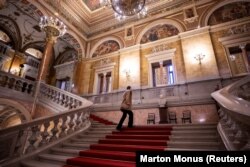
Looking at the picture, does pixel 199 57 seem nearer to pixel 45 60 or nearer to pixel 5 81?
pixel 45 60

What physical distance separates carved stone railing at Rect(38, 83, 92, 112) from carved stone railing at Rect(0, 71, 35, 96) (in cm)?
55

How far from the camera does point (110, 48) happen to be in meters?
12.5

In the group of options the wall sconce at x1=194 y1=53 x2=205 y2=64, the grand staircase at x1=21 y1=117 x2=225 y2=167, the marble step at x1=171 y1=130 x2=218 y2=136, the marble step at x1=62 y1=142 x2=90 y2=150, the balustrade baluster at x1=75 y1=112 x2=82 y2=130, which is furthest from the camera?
the wall sconce at x1=194 y1=53 x2=205 y2=64

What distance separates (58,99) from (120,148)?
18.2 feet

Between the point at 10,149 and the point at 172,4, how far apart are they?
11.6m

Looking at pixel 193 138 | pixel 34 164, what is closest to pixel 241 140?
pixel 193 138

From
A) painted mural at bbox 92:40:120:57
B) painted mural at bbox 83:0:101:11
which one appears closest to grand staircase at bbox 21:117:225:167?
→ painted mural at bbox 92:40:120:57

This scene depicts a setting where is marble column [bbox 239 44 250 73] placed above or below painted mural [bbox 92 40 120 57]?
below

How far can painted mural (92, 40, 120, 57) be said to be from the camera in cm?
1229

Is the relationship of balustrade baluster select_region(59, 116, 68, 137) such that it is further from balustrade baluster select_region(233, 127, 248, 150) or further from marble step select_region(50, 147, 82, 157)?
balustrade baluster select_region(233, 127, 248, 150)

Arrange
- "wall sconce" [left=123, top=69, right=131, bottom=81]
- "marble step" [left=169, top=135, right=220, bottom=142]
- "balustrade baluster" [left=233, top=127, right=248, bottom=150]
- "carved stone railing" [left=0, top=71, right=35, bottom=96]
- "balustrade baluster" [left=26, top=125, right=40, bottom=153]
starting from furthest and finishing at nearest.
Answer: "wall sconce" [left=123, top=69, right=131, bottom=81], "carved stone railing" [left=0, top=71, right=35, bottom=96], "balustrade baluster" [left=26, top=125, right=40, bottom=153], "marble step" [left=169, top=135, right=220, bottom=142], "balustrade baluster" [left=233, top=127, right=248, bottom=150]

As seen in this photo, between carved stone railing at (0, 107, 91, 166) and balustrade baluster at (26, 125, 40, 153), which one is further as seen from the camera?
balustrade baluster at (26, 125, 40, 153)

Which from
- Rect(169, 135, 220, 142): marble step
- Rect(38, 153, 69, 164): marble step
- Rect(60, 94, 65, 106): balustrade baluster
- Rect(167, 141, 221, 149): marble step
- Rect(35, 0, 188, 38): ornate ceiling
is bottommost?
Rect(38, 153, 69, 164): marble step

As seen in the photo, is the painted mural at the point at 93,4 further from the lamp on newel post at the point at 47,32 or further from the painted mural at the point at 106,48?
the lamp on newel post at the point at 47,32
